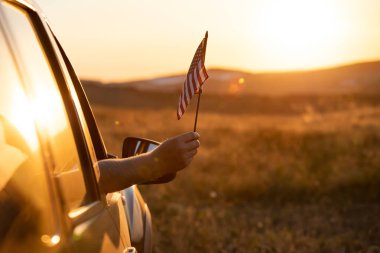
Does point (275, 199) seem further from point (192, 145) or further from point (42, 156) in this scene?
point (42, 156)

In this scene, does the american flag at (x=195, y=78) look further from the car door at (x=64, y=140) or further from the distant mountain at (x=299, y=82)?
the distant mountain at (x=299, y=82)

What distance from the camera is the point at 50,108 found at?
1770 millimetres

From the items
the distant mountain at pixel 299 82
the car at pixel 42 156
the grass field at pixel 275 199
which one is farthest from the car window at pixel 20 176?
the distant mountain at pixel 299 82

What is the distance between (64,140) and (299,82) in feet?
341

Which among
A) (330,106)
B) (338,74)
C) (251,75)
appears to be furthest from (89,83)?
(330,106)

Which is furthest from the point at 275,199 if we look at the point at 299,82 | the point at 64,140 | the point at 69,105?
the point at 299,82

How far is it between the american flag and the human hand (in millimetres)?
353

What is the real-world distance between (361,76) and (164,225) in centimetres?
11326

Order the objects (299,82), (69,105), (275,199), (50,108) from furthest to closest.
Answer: (299,82) → (275,199) → (69,105) → (50,108)

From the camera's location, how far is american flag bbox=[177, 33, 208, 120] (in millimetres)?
2455

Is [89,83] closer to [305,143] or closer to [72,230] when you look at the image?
[305,143]

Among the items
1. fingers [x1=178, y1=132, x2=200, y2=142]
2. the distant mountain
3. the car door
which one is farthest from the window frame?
the distant mountain

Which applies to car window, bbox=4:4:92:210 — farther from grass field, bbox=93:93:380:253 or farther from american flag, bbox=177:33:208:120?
grass field, bbox=93:93:380:253

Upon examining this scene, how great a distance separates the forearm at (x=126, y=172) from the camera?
6.95 feet
